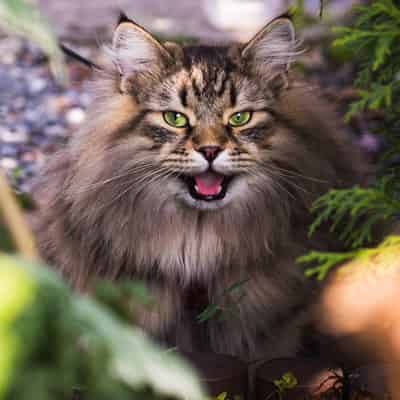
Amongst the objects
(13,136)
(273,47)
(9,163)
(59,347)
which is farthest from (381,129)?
(13,136)

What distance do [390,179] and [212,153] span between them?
1.86ft

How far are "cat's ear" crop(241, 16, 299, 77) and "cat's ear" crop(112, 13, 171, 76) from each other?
30 centimetres

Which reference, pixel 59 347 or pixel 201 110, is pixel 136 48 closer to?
pixel 201 110

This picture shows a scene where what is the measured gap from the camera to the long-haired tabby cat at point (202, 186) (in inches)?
97.0

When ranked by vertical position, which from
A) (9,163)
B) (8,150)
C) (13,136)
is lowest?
(9,163)

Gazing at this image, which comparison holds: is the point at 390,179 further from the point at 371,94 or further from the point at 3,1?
the point at 3,1

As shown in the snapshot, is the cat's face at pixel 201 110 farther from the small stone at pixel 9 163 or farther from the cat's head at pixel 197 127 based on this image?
the small stone at pixel 9 163

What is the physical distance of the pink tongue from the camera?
8.17 feet

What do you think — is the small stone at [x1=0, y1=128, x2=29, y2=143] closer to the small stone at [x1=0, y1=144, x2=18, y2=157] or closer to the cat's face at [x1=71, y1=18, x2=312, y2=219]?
the small stone at [x1=0, y1=144, x2=18, y2=157]

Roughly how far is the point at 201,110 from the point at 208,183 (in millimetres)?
251

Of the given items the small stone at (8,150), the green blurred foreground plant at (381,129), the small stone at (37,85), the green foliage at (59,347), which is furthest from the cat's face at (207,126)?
the small stone at (37,85)

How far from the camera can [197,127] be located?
2422mm

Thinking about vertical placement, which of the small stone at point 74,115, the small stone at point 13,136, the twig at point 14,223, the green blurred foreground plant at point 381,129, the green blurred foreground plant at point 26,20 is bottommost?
the twig at point 14,223

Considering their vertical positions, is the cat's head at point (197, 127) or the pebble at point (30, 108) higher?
the pebble at point (30, 108)
